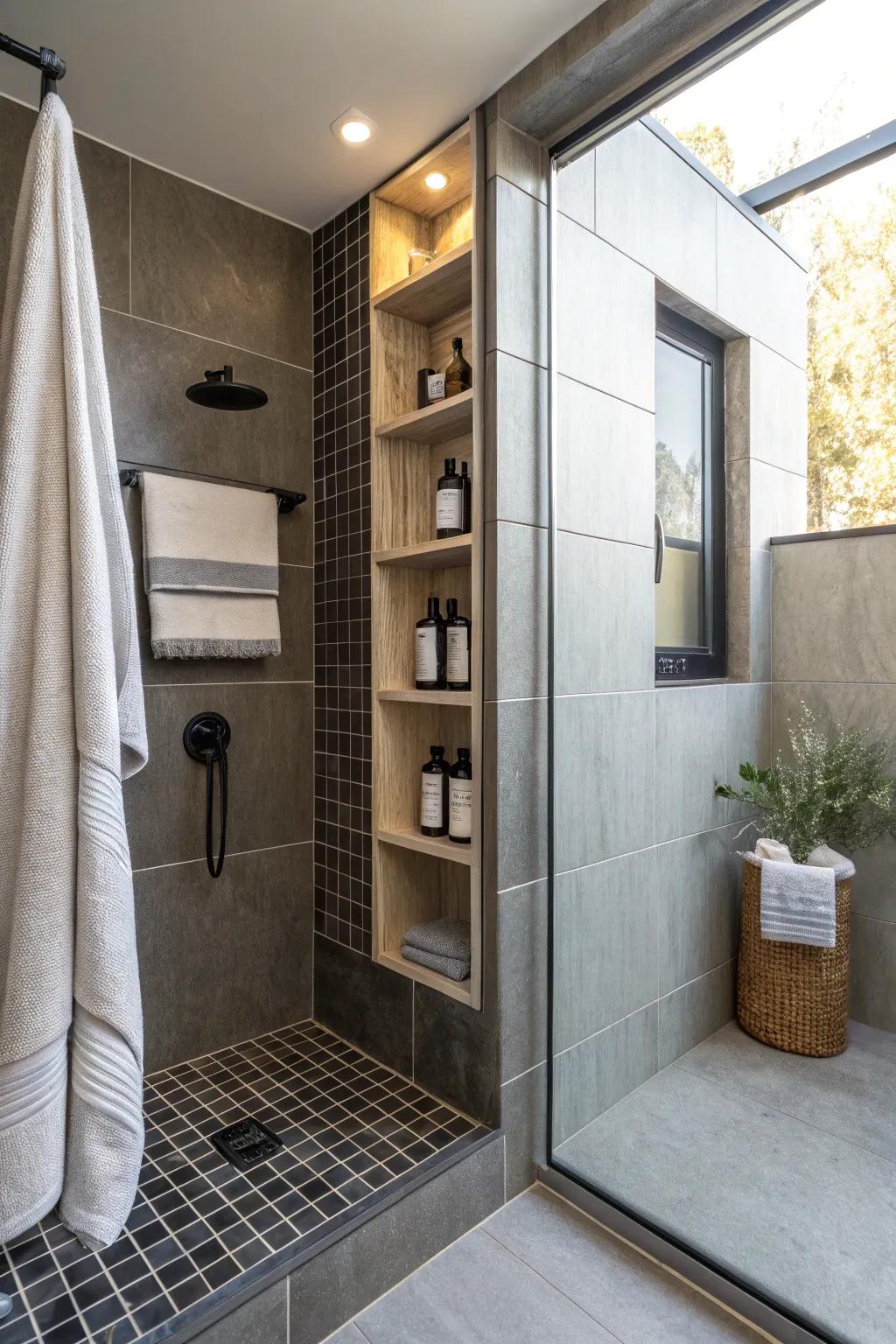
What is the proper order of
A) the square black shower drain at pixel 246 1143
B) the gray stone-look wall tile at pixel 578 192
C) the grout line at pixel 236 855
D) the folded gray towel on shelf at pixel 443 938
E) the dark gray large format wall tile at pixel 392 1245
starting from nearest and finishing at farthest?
the dark gray large format wall tile at pixel 392 1245, the square black shower drain at pixel 246 1143, the gray stone-look wall tile at pixel 578 192, the folded gray towel on shelf at pixel 443 938, the grout line at pixel 236 855

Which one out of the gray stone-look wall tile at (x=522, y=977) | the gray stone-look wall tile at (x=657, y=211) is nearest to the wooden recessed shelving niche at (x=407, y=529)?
the gray stone-look wall tile at (x=522, y=977)

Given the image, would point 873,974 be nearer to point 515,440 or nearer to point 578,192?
point 515,440

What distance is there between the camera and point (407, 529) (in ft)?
6.77

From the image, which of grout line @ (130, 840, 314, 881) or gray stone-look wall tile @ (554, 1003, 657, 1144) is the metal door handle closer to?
gray stone-look wall tile @ (554, 1003, 657, 1144)

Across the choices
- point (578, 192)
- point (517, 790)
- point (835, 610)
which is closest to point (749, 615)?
point (835, 610)

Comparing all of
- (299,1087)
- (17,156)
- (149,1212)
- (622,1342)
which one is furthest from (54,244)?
(622,1342)

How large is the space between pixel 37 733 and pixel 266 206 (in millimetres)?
1586

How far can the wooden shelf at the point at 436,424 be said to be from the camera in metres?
1.77

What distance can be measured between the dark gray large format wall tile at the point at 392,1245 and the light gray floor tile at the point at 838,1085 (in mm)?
552

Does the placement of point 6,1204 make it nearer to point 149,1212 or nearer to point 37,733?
point 149,1212

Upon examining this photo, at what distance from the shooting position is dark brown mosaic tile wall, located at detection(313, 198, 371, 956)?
2.05m

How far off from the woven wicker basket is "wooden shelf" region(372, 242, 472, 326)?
1413 millimetres

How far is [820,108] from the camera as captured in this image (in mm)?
1309

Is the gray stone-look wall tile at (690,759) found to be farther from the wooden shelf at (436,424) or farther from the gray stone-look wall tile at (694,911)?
the wooden shelf at (436,424)
